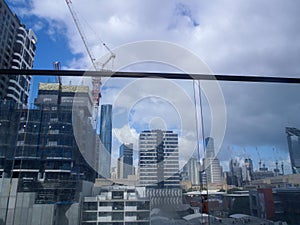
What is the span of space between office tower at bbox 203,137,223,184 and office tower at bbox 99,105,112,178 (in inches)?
22.5

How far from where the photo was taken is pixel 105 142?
125 cm

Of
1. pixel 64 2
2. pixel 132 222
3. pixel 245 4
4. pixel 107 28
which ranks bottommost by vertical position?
pixel 132 222

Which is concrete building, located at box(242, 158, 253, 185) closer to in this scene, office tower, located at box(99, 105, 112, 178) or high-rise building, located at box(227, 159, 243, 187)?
high-rise building, located at box(227, 159, 243, 187)

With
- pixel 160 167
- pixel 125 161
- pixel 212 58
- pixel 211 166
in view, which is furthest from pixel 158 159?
pixel 212 58

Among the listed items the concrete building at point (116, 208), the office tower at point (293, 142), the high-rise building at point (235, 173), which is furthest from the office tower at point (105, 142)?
the office tower at point (293, 142)

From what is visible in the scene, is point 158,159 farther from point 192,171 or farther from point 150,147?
point 192,171

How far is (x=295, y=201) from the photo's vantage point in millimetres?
1118

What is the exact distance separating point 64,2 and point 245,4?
219 centimetres

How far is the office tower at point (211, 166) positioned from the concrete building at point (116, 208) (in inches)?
14.6

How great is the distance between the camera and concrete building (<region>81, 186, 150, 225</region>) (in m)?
1.02

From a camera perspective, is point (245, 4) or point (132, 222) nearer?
point (132, 222)

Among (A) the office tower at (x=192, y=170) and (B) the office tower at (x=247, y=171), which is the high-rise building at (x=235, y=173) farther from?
(A) the office tower at (x=192, y=170)

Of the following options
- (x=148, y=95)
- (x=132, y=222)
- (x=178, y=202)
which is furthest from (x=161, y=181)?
(x=148, y=95)

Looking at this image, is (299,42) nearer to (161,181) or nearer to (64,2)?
(161,181)
